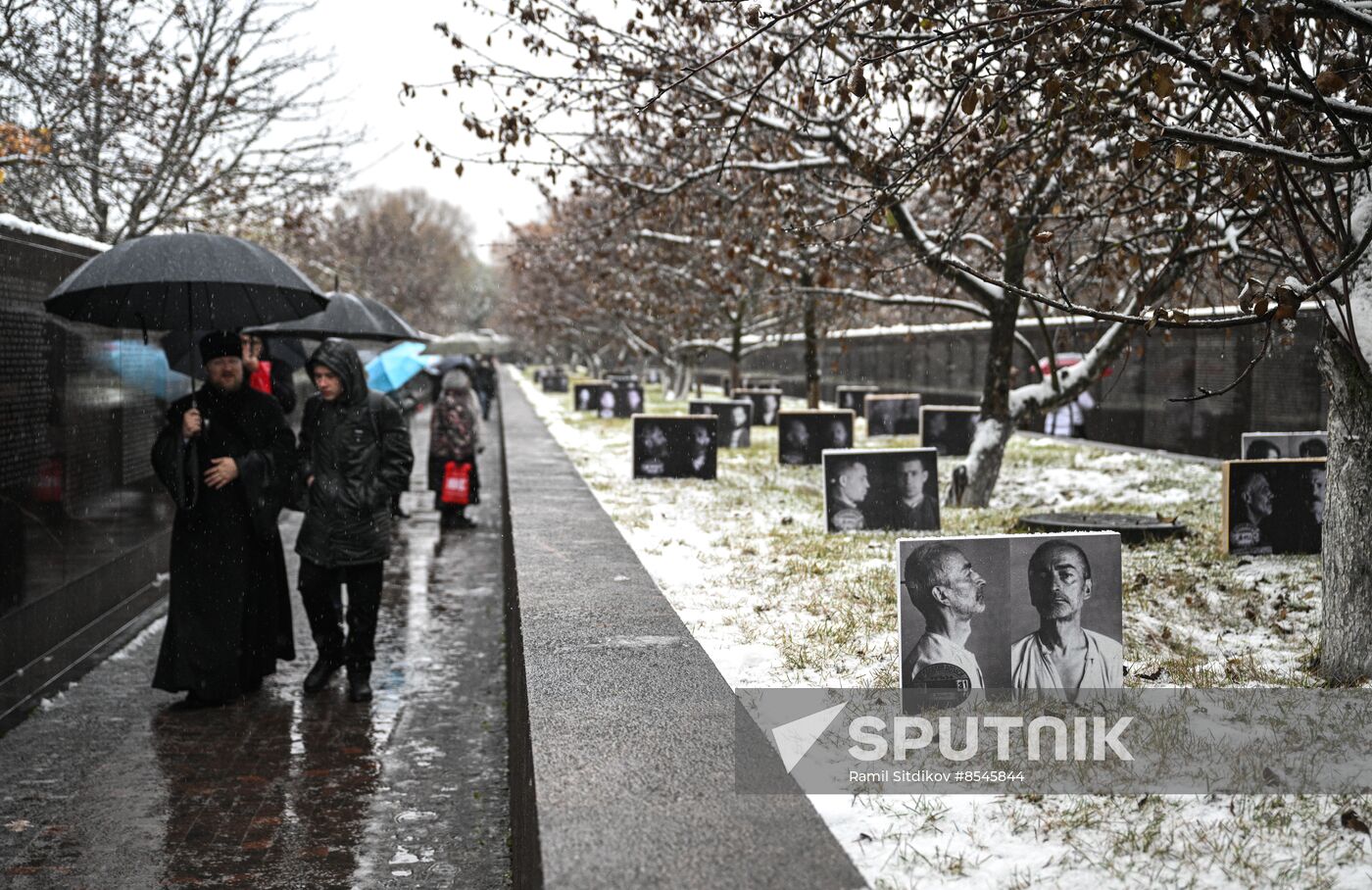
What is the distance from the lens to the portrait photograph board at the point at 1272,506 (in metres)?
9.25

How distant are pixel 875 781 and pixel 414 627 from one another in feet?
18.5

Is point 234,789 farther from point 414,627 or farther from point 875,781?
point 414,627

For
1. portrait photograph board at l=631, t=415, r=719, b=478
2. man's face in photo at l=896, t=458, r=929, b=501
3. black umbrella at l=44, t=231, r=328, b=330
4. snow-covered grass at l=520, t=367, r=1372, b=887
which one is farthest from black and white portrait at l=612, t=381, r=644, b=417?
black umbrella at l=44, t=231, r=328, b=330

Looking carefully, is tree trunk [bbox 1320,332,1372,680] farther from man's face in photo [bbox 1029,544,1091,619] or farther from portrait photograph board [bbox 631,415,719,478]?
portrait photograph board [bbox 631,415,719,478]

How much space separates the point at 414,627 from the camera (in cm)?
928

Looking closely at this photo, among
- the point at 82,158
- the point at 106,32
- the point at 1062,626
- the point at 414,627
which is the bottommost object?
the point at 414,627

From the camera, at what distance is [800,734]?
473cm

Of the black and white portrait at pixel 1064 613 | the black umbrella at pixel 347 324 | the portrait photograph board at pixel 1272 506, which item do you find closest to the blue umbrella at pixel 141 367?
the black umbrella at pixel 347 324

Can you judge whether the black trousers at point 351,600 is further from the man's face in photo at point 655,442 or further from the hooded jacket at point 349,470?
the man's face in photo at point 655,442

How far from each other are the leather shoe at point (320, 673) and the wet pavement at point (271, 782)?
66 millimetres

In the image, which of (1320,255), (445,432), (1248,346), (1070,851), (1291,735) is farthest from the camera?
(1248,346)

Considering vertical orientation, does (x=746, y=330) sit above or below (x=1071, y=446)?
above

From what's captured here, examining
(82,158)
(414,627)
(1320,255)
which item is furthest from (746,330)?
(414,627)

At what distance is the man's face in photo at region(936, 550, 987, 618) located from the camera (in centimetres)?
471
